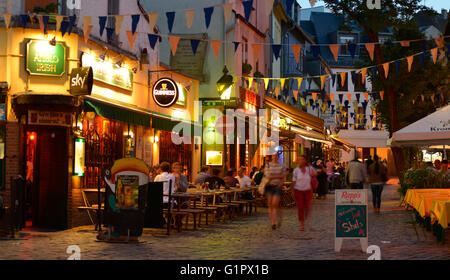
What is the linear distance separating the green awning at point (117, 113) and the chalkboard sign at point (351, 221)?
679 cm

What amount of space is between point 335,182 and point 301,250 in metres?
26.2

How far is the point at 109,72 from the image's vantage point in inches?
705

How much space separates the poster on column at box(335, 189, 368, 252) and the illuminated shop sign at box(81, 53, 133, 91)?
7453 mm

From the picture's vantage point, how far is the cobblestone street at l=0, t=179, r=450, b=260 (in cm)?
1123

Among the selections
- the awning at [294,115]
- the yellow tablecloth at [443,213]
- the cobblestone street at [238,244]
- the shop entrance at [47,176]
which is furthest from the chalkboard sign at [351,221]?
the awning at [294,115]

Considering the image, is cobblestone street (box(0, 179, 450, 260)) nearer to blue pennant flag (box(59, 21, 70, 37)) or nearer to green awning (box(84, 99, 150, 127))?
green awning (box(84, 99, 150, 127))

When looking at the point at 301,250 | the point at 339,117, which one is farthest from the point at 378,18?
the point at 339,117

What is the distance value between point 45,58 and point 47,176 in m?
2.73

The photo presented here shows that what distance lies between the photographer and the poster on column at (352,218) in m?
11.7

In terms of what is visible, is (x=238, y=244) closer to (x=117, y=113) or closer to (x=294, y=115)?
(x=117, y=113)

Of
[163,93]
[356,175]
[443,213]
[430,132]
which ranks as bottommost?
[443,213]

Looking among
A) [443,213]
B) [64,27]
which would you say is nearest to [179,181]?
[64,27]

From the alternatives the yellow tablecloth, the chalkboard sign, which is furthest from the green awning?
the yellow tablecloth
